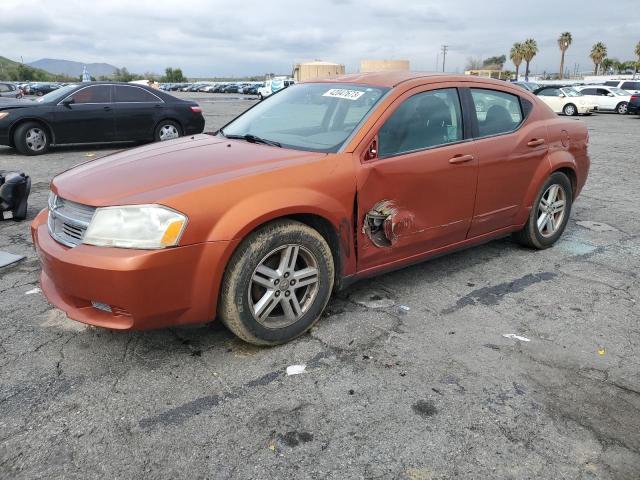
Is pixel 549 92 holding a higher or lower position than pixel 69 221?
higher

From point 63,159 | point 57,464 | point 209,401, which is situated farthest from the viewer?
point 63,159

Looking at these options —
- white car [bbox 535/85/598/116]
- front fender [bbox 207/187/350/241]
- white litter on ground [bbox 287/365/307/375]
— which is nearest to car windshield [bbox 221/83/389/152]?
front fender [bbox 207/187/350/241]

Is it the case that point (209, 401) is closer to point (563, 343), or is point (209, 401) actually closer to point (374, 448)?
point (374, 448)

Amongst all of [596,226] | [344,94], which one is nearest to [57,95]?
[344,94]

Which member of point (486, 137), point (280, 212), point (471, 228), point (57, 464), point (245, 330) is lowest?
point (57, 464)

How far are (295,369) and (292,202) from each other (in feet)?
3.03

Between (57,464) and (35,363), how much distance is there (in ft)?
3.12

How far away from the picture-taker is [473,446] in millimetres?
2354

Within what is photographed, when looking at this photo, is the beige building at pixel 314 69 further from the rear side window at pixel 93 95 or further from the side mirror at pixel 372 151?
the side mirror at pixel 372 151

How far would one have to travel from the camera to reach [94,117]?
10891 millimetres

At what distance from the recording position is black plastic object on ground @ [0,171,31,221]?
5645 millimetres

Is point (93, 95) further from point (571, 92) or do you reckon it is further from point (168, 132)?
point (571, 92)

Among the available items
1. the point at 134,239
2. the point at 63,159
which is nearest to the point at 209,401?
the point at 134,239

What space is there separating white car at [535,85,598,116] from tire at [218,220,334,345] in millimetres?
25934
